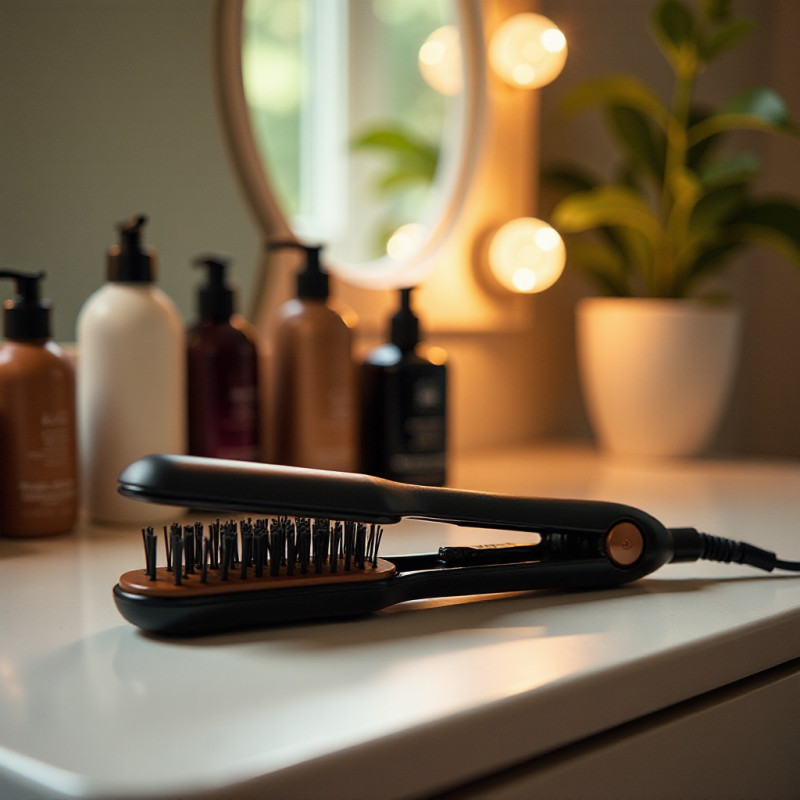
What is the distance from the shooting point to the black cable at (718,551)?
510 mm

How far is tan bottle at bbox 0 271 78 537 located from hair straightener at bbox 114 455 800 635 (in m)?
0.21

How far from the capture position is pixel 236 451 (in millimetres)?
701

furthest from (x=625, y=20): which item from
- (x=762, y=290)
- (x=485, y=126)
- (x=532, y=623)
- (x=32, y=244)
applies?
(x=532, y=623)

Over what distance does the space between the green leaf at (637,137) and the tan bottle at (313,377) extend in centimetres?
51

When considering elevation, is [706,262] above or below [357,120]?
below

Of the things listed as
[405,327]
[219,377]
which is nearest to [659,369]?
[405,327]

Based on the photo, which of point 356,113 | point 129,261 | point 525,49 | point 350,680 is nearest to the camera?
point 350,680

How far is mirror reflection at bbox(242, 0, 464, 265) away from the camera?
89 centimetres

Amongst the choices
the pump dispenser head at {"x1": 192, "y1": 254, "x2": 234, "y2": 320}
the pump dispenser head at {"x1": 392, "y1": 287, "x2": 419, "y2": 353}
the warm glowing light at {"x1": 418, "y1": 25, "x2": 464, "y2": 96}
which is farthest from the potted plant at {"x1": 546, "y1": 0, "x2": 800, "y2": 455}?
the pump dispenser head at {"x1": 192, "y1": 254, "x2": 234, "y2": 320}

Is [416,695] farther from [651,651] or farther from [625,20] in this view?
[625,20]

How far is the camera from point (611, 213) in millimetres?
1070

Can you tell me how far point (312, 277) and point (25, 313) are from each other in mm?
214

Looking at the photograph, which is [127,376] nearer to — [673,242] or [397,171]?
[397,171]

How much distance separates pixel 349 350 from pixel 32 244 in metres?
0.24
